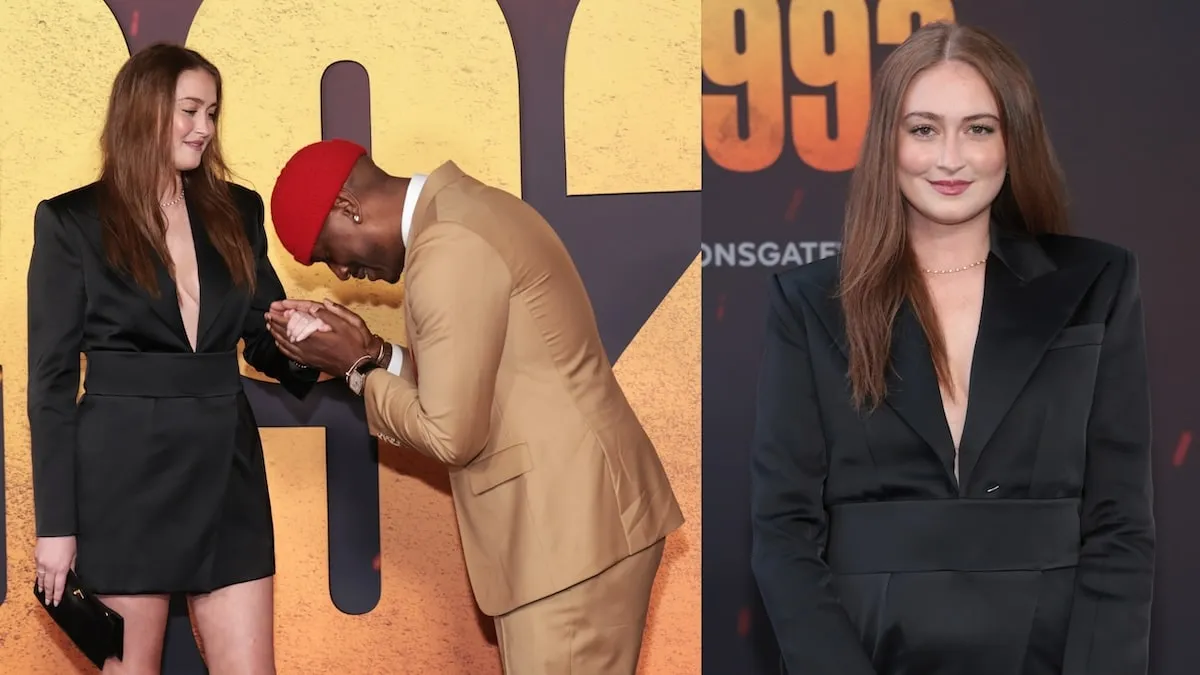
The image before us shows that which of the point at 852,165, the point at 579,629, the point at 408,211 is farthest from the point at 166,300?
the point at 852,165

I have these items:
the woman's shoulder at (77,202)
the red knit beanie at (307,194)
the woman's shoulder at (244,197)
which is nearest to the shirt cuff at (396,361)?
the red knit beanie at (307,194)

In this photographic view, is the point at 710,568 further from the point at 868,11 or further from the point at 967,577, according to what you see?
the point at 967,577

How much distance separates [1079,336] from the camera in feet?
5.53

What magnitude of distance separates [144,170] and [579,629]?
4.61ft

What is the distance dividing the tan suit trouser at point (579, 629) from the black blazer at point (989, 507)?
702 mm

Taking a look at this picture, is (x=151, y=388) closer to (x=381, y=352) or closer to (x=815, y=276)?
(x=381, y=352)

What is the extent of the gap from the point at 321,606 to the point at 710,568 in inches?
43.2

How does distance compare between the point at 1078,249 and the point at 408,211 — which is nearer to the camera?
the point at 1078,249

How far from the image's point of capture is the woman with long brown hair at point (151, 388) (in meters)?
2.73

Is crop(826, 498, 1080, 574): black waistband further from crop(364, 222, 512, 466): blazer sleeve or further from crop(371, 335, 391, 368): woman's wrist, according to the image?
crop(371, 335, 391, 368): woman's wrist

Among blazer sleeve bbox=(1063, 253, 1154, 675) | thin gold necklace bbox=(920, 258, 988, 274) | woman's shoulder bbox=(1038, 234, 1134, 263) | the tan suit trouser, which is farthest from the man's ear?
blazer sleeve bbox=(1063, 253, 1154, 675)

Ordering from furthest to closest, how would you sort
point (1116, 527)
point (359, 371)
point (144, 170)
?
point (144, 170)
point (359, 371)
point (1116, 527)

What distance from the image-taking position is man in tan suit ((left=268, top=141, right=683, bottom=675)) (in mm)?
2264

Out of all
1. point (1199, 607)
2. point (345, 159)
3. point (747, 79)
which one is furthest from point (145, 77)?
point (1199, 607)
